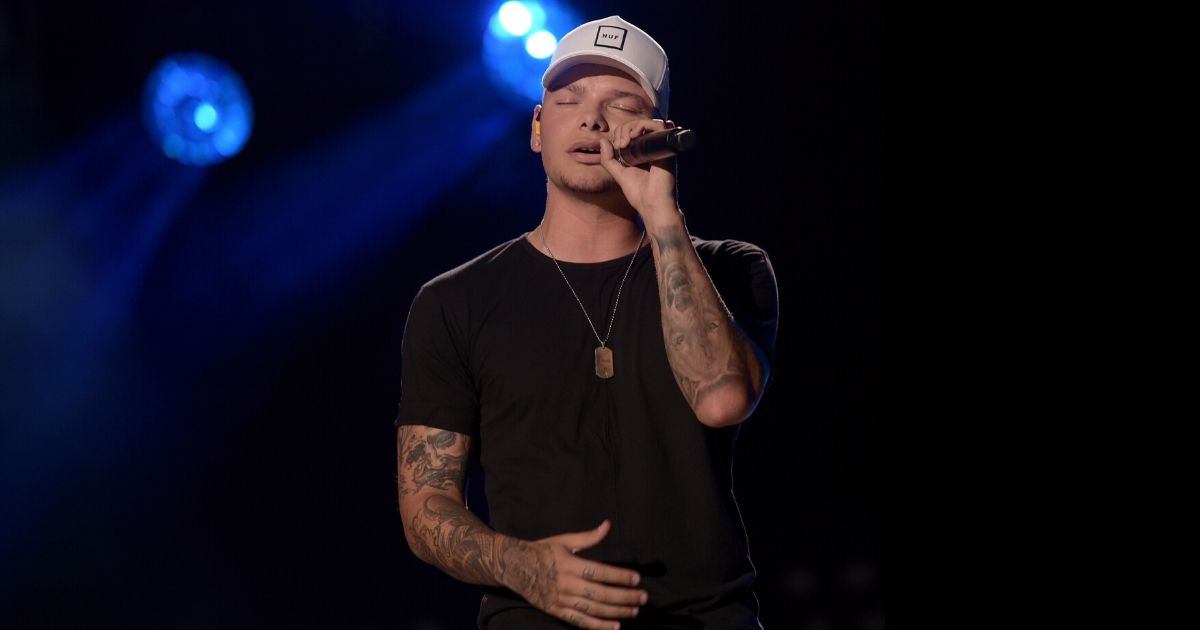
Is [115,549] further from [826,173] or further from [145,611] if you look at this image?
[826,173]

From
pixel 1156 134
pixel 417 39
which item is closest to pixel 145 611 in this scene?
pixel 417 39

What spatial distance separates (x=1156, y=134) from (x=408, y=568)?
2637mm

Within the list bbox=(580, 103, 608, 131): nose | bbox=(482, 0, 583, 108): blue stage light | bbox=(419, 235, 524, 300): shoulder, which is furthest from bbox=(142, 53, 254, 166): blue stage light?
bbox=(580, 103, 608, 131): nose

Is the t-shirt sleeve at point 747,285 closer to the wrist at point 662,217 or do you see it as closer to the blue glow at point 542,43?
the wrist at point 662,217

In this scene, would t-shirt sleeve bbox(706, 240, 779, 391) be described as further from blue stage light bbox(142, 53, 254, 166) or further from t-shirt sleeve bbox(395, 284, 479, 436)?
blue stage light bbox(142, 53, 254, 166)

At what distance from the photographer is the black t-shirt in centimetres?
195

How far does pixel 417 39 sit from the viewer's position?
12.9 ft

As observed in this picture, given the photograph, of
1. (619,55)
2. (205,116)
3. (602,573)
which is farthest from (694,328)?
(205,116)

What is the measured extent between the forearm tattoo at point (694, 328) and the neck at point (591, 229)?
248 millimetres

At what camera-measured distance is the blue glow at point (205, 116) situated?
3.60 metres

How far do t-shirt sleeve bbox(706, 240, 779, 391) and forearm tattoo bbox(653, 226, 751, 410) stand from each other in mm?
213

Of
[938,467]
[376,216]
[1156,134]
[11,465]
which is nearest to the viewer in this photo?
[1156,134]

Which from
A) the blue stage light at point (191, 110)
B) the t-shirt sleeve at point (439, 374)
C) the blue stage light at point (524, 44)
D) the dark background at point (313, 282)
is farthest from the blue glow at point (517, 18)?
the t-shirt sleeve at point (439, 374)

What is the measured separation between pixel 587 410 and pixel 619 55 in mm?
695
